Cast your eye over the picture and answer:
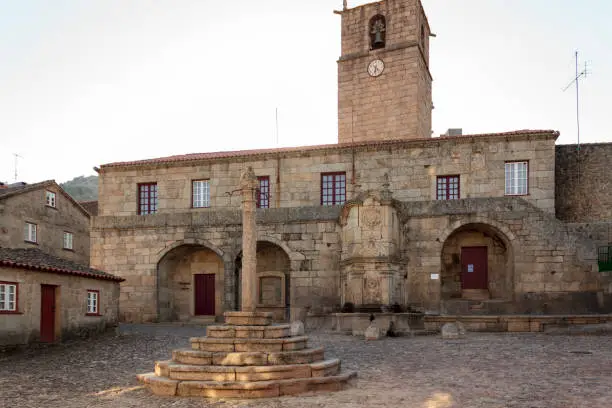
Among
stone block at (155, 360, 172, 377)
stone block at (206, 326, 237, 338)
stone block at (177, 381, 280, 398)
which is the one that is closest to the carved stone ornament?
stone block at (206, 326, 237, 338)

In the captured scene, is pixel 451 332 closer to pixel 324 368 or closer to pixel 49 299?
pixel 324 368

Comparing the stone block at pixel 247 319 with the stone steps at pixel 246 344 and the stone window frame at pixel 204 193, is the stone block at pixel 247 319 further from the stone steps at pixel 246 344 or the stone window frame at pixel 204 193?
the stone window frame at pixel 204 193

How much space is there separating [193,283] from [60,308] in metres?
9.03

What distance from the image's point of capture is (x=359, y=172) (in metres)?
22.6

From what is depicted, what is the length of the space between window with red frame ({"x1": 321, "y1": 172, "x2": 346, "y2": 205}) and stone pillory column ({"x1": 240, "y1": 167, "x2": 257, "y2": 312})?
499 inches

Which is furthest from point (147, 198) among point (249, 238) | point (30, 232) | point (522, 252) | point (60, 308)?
point (249, 238)

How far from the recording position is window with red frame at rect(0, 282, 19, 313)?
536 inches

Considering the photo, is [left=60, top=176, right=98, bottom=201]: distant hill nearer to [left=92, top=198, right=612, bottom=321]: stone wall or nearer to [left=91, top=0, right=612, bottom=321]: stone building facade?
[left=91, top=0, right=612, bottom=321]: stone building facade

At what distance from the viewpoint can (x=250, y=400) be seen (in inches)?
314

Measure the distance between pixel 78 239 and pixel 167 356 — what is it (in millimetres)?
19418

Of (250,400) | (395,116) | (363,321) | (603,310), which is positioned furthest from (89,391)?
(395,116)

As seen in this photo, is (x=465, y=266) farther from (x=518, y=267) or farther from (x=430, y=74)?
(x=430, y=74)

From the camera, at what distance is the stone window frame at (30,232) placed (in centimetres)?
2519

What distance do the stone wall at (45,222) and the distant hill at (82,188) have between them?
87.0ft
